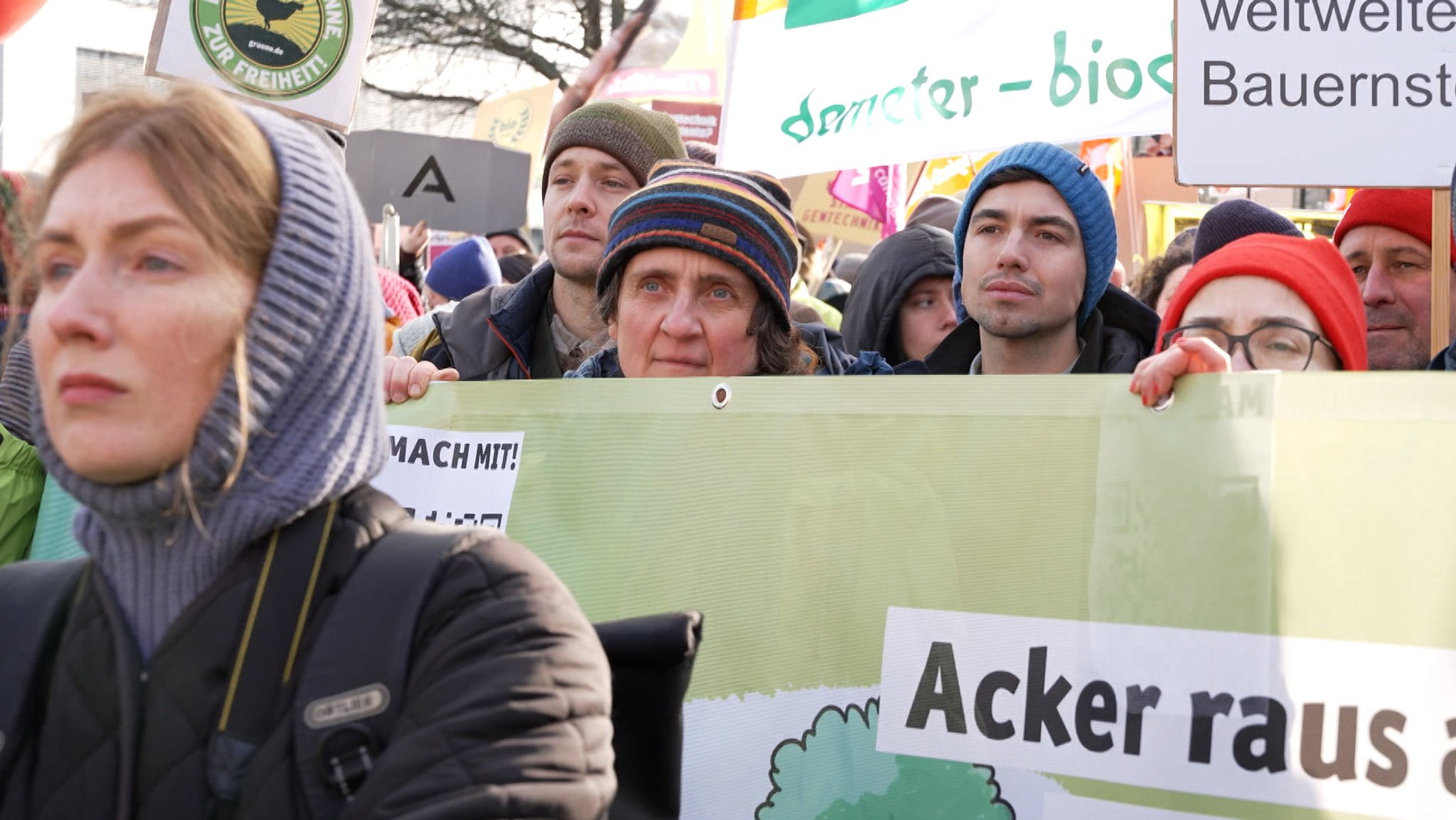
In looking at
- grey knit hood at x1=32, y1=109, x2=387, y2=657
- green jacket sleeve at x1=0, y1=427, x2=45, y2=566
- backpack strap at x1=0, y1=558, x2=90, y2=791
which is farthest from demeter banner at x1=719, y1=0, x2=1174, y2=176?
backpack strap at x1=0, y1=558, x2=90, y2=791

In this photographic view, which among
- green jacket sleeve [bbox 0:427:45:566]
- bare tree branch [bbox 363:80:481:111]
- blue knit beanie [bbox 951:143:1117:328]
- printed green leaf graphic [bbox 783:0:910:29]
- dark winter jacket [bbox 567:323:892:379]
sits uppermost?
bare tree branch [bbox 363:80:481:111]

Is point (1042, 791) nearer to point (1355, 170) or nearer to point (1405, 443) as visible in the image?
point (1405, 443)

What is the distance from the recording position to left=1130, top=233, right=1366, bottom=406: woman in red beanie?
3.00 m

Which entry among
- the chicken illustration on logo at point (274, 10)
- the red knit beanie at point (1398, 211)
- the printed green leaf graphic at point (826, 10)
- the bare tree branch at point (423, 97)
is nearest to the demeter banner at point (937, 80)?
the printed green leaf graphic at point (826, 10)

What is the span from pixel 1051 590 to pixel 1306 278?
1.18m

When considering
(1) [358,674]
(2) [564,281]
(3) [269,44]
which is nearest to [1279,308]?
(2) [564,281]

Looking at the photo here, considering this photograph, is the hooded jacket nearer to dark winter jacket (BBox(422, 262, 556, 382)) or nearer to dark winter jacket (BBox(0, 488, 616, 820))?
dark winter jacket (BBox(0, 488, 616, 820))

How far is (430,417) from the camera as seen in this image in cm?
324

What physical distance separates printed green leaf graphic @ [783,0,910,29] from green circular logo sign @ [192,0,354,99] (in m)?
1.45

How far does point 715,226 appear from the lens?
3.21m

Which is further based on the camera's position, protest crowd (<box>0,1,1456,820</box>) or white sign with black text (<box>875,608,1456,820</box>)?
white sign with black text (<box>875,608,1456,820</box>)

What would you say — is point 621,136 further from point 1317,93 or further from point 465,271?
point 465,271

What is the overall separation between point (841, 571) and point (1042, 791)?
0.50 m

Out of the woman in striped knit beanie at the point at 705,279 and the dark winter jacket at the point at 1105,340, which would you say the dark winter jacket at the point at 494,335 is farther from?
the dark winter jacket at the point at 1105,340
